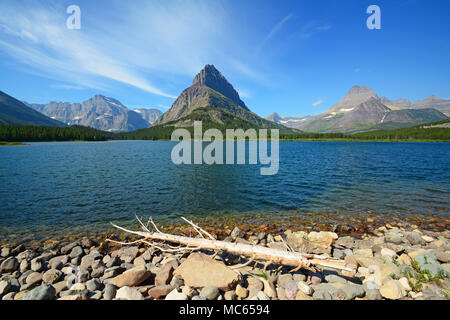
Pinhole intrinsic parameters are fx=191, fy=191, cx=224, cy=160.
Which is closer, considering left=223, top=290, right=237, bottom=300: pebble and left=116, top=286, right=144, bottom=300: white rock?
left=116, top=286, right=144, bottom=300: white rock

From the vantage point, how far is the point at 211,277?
7895mm

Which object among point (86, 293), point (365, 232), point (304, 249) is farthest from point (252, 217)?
point (86, 293)

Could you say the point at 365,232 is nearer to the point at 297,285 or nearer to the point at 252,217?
the point at 252,217

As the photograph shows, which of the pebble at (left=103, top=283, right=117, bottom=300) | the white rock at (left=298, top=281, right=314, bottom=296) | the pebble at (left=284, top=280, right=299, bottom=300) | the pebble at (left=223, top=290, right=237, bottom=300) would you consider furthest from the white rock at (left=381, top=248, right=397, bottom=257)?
the pebble at (left=103, top=283, right=117, bottom=300)

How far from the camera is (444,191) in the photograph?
25.8m

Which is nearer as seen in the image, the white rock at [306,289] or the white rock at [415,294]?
the white rock at [415,294]

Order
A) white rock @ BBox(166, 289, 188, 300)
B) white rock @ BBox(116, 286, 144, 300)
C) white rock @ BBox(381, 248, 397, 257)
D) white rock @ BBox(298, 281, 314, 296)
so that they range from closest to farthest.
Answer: white rock @ BBox(166, 289, 188, 300) < white rock @ BBox(116, 286, 144, 300) < white rock @ BBox(298, 281, 314, 296) < white rock @ BBox(381, 248, 397, 257)

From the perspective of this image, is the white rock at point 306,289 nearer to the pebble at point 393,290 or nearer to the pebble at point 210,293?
the pebble at point 393,290

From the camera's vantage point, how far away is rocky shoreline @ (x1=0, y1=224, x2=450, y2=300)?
7176 millimetres

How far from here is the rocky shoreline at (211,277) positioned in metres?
7.18

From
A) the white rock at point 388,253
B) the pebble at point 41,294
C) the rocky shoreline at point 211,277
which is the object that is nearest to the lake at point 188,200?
the rocky shoreline at point 211,277

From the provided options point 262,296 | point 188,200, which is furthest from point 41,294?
point 188,200

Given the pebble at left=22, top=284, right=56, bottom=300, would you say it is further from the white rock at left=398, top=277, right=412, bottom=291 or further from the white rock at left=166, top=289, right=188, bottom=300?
the white rock at left=398, top=277, right=412, bottom=291

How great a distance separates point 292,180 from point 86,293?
31799 millimetres
